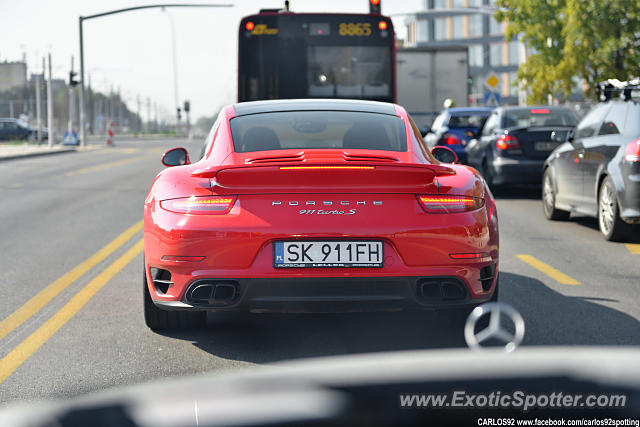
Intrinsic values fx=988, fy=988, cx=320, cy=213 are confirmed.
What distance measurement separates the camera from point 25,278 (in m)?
7.86

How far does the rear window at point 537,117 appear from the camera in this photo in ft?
52.5

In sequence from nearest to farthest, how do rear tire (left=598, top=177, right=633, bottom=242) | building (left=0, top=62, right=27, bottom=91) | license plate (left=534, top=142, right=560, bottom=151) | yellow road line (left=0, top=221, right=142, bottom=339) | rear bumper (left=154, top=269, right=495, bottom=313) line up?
1. rear bumper (left=154, top=269, right=495, bottom=313)
2. yellow road line (left=0, top=221, right=142, bottom=339)
3. rear tire (left=598, top=177, right=633, bottom=242)
4. license plate (left=534, top=142, right=560, bottom=151)
5. building (left=0, top=62, right=27, bottom=91)

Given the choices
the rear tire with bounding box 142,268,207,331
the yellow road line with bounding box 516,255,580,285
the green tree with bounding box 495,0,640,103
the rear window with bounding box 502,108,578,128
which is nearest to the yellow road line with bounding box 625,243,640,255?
the yellow road line with bounding box 516,255,580,285

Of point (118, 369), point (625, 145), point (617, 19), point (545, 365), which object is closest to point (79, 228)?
point (625, 145)

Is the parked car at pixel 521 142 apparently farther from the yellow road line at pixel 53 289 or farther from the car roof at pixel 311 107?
the car roof at pixel 311 107

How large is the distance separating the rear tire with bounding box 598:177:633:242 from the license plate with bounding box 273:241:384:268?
5552 mm

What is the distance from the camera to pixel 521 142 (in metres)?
15.4

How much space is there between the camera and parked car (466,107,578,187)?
1530cm

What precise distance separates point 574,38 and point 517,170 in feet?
57.0

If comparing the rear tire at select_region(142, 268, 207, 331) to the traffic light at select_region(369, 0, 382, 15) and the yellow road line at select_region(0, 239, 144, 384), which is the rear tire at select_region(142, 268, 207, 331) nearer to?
the yellow road line at select_region(0, 239, 144, 384)

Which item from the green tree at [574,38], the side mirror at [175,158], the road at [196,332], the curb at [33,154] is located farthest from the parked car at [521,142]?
the curb at [33,154]

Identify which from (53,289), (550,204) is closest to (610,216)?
(550,204)

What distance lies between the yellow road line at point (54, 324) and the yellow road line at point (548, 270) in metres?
3.53

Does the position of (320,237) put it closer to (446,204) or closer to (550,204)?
(446,204)
